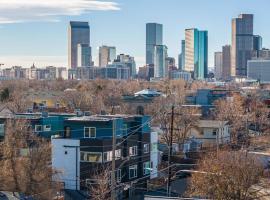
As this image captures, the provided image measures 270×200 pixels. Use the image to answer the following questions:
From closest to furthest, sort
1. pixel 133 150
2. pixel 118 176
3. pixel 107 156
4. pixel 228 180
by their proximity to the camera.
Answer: pixel 228 180 → pixel 107 156 → pixel 118 176 → pixel 133 150

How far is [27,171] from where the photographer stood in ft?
78.7

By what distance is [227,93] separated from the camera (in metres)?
86.8

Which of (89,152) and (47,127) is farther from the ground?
(47,127)

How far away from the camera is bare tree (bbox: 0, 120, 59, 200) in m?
23.5

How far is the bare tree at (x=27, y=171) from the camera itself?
23484mm

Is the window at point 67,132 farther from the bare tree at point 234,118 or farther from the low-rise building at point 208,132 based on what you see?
the bare tree at point 234,118

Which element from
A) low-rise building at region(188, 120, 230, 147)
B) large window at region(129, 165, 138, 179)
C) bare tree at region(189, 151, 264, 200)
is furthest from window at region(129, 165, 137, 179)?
low-rise building at region(188, 120, 230, 147)

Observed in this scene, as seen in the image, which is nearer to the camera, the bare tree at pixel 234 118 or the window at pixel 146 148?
the window at pixel 146 148

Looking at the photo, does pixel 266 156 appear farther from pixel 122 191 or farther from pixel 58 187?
pixel 58 187

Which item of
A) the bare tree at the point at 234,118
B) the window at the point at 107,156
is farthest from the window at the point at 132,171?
the bare tree at the point at 234,118

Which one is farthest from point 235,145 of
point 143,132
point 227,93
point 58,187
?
point 227,93

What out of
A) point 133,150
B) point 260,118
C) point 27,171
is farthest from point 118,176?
point 260,118

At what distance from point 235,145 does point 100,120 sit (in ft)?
57.9

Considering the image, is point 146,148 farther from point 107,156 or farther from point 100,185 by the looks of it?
point 100,185
